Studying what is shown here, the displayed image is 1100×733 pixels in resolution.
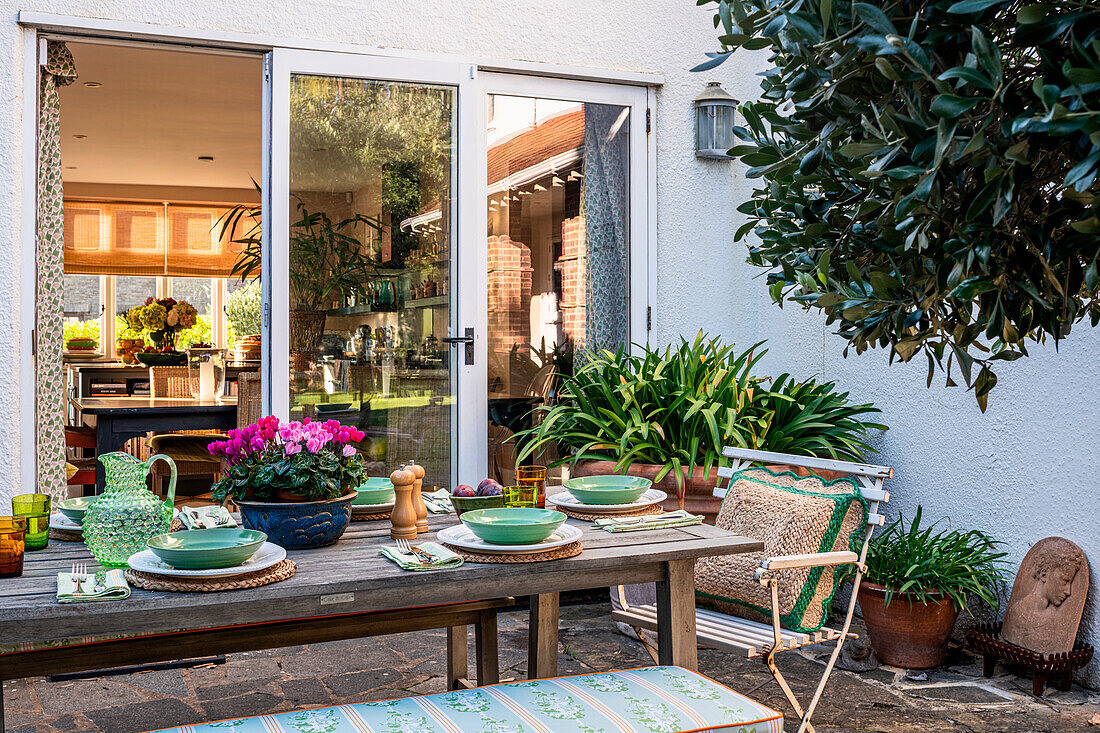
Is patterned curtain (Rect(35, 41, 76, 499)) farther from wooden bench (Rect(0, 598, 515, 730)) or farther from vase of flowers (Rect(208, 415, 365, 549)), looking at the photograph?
vase of flowers (Rect(208, 415, 365, 549))

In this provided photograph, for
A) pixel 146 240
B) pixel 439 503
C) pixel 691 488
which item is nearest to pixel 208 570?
pixel 439 503

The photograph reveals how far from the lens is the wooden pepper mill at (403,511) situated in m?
2.42

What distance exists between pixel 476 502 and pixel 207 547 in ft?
2.58

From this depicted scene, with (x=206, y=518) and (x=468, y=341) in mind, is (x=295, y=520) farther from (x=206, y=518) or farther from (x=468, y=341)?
(x=468, y=341)

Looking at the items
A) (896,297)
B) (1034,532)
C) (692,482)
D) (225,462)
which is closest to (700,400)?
(692,482)

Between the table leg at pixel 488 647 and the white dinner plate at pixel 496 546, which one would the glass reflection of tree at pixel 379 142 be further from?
the white dinner plate at pixel 496 546

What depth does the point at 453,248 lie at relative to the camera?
15.8ft

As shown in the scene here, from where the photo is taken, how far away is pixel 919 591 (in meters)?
3.71

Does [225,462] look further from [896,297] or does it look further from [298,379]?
[298,379]

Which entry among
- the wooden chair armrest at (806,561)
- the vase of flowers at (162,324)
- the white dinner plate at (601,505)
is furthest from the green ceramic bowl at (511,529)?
the vase of flowers at (162,324)

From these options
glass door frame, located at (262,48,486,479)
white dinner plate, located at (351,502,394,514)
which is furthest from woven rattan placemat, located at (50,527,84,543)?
glass door frame, located at (262,48,486,479)

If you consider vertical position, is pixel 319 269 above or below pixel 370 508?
above

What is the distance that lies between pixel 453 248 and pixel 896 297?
3.51m

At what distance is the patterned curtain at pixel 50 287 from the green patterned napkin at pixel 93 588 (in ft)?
8.51
